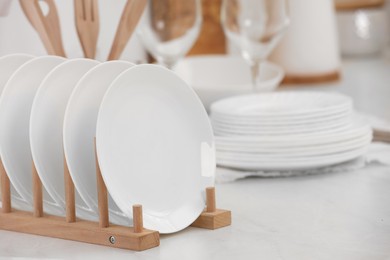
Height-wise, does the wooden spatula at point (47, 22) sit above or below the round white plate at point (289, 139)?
above

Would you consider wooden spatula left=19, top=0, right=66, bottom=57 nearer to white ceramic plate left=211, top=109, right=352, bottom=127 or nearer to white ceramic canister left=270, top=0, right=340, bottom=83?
white ceramic plate left=211, top=109, right=352, bottom=127

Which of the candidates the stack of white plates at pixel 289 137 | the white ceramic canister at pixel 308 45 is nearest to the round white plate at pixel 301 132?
the stack of white plates at pixel 289 137

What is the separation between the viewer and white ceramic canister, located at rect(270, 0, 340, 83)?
231 centimetres

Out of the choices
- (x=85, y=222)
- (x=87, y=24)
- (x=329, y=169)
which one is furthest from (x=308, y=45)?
(x=85, y=222)

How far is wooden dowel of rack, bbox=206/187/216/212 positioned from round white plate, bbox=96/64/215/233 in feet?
0.04

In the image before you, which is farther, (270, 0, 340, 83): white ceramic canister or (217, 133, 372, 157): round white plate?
(270, 0, 340, 83): white ceramic canister

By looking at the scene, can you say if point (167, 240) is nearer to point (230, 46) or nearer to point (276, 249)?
point (276, 249)

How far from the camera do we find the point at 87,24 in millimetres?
1352

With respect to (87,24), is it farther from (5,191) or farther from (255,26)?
(255,26)

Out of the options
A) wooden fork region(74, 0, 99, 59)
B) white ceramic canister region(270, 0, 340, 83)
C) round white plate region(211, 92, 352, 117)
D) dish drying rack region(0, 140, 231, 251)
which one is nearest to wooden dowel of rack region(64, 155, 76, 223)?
dish drying rack region(0, 140, 231, 251)

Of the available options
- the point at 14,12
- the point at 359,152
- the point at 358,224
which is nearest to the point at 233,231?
the point at 358,224

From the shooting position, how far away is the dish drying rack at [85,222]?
105 cm

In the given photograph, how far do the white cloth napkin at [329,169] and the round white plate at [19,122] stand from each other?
0.32 metres

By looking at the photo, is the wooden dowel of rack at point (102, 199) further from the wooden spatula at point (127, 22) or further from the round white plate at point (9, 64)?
the wooden spatula at point (127, 22)
